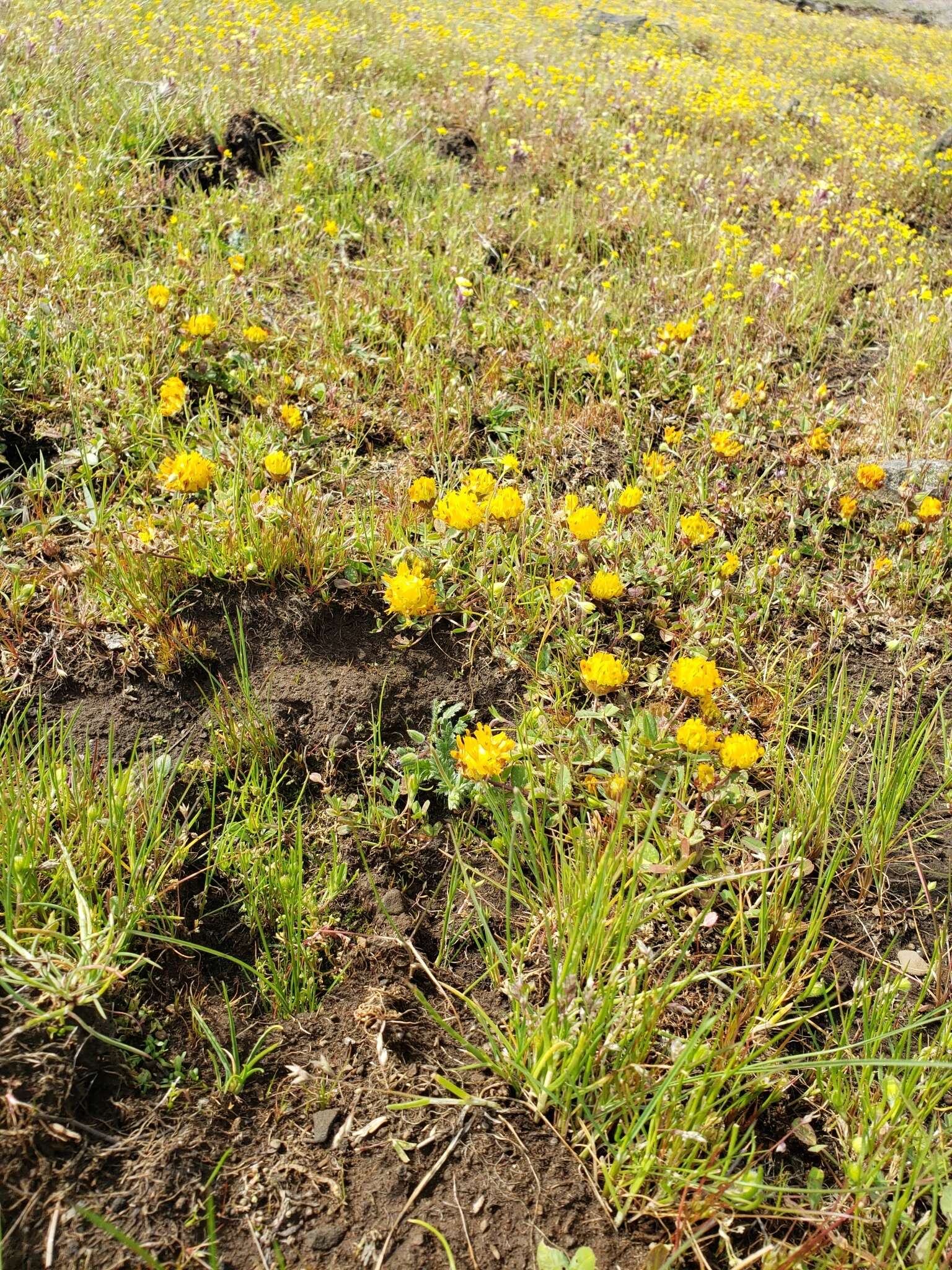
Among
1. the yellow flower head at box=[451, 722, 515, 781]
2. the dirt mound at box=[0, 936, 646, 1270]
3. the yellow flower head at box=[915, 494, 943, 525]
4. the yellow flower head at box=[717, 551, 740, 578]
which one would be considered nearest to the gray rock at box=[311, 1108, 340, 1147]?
the dirt mound at box=[0, 936, 646, 1270]

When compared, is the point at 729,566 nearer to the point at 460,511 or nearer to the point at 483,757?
the point at 460,511

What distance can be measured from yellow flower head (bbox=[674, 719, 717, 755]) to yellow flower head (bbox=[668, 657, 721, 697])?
0.12 meters

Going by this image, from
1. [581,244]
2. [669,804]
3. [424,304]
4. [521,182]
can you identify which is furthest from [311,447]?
[521,182]

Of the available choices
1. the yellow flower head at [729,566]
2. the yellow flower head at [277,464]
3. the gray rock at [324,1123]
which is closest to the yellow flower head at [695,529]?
the yellow flower head at [729,566]

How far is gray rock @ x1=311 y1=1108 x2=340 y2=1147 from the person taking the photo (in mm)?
1467

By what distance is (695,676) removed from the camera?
1.93 metres

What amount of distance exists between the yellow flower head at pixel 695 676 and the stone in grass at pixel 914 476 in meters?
1.55

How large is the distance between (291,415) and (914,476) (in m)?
2.23

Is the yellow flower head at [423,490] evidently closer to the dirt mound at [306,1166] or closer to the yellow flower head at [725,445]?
the yellow flower head at [725,445]

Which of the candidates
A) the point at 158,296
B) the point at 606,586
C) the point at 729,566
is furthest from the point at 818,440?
the point at 158,296

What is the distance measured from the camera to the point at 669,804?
200cm

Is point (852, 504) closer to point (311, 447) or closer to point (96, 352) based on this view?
point (311, 447)

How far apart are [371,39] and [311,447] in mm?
6273

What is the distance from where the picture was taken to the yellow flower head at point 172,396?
2660 millimetres
